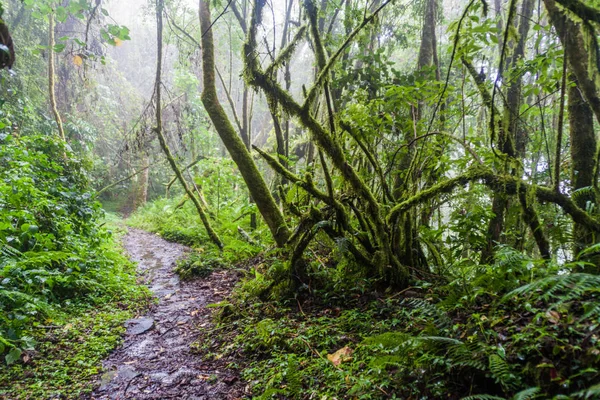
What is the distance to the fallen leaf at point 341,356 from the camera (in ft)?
8.96

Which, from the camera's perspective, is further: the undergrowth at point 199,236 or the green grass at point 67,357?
the undergrowth at point 199,236

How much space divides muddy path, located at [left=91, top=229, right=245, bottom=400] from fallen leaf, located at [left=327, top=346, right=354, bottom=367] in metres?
0.79

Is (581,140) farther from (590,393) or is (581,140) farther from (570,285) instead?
(590,393)

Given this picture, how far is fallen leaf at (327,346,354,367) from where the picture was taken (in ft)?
8.96

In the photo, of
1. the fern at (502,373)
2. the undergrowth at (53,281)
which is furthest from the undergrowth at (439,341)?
the undergrowth at (53,281)

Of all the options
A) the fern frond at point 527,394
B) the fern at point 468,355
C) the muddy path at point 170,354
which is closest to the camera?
the fern frond at point 527,394

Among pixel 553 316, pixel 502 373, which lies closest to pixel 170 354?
pixel 502 373

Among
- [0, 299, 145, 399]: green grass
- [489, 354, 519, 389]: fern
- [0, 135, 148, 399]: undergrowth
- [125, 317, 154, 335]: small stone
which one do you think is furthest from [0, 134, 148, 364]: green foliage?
[489, 354, 519, 389]: fern

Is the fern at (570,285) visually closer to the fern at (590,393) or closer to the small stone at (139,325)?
the fern at (590,393)

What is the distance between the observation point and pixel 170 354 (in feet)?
12.1

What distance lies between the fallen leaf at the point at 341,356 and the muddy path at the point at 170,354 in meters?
0.79

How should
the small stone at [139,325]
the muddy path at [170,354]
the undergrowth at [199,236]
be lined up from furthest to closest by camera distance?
1. the undergrowth at [199,236]
2. the small stone at [139,325]
3. the muddy path at [170,354]

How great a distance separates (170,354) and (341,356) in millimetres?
2044

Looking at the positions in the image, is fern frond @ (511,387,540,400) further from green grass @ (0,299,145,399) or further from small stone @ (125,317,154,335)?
small stone @ (125,317,154,335)
